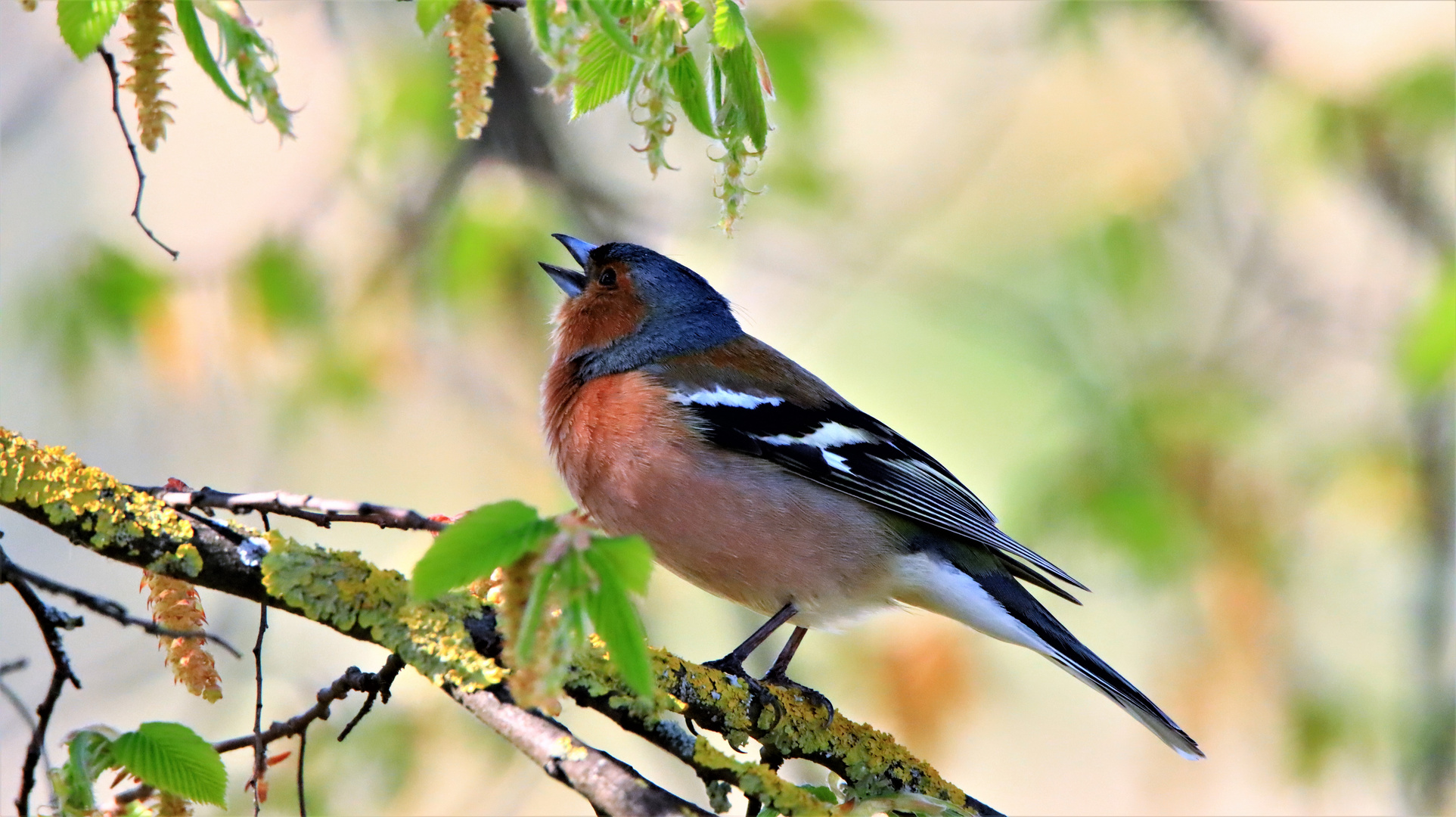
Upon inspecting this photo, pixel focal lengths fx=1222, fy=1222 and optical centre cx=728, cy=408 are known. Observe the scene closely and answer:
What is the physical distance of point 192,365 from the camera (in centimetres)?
591

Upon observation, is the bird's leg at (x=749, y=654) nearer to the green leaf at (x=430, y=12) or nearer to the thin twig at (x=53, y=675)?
the thin twig at (x=53, y=675)

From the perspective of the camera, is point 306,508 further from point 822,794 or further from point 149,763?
point 822,794

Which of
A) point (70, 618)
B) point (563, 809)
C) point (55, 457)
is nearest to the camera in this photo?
point (70, 618)

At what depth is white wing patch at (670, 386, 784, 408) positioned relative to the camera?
4.32 m

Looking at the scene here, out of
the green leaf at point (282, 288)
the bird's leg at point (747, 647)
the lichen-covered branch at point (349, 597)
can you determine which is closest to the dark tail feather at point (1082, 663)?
the bird's leg at point (747, 647)

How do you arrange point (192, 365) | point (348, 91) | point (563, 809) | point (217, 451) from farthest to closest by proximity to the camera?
point (217, 451) → point (563, 809) → point (348, 91) → point (192, 365)

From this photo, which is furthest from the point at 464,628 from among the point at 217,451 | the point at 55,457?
the point at 217,451

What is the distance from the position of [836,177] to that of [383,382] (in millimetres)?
2800

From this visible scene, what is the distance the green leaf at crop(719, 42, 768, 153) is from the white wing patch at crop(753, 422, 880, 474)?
2.15 meters

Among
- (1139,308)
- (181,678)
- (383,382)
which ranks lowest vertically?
(181,678)

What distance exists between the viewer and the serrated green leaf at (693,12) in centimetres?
211

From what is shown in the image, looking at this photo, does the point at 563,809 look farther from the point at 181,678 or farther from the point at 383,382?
the point at 181,678

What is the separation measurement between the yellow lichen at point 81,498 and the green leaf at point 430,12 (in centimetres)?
100

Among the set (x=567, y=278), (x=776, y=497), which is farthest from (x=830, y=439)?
(x=567, y=278)
